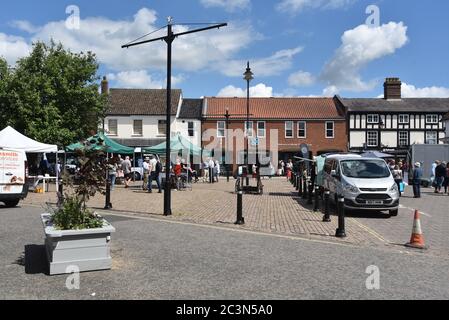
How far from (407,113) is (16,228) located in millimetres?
47828

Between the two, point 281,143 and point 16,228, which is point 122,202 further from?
point 281,143

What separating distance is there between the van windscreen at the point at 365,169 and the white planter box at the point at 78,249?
32.2ft

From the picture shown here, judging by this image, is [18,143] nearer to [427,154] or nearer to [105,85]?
[427,154]

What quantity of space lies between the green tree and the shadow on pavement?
2348 centimetres

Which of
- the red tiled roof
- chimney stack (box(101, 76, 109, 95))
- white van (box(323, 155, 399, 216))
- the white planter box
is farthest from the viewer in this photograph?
the red tiled roof

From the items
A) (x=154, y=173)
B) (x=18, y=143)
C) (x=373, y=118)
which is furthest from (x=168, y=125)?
(x=373, y=118)

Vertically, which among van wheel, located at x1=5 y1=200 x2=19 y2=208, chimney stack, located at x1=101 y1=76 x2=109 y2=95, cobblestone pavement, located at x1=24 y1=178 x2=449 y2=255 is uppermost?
chimney stack, located at x1=101 y1=76 x2=109 y2=95

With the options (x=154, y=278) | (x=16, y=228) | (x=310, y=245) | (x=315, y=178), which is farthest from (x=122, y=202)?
(x=154, y=278)

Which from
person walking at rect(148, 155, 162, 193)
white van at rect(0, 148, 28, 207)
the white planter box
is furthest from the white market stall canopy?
the white planter box

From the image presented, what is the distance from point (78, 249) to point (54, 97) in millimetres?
28500

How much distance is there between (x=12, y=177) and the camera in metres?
15.3

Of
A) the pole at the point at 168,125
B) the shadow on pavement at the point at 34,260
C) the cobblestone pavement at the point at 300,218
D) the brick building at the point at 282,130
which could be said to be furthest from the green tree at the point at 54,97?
the shadow on pavement at the point at 34,260

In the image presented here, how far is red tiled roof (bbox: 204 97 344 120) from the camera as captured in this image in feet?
163

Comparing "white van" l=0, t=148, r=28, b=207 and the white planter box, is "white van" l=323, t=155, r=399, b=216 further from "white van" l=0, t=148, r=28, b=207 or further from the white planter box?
"white van" l=0, t=148, r=28, b=207
